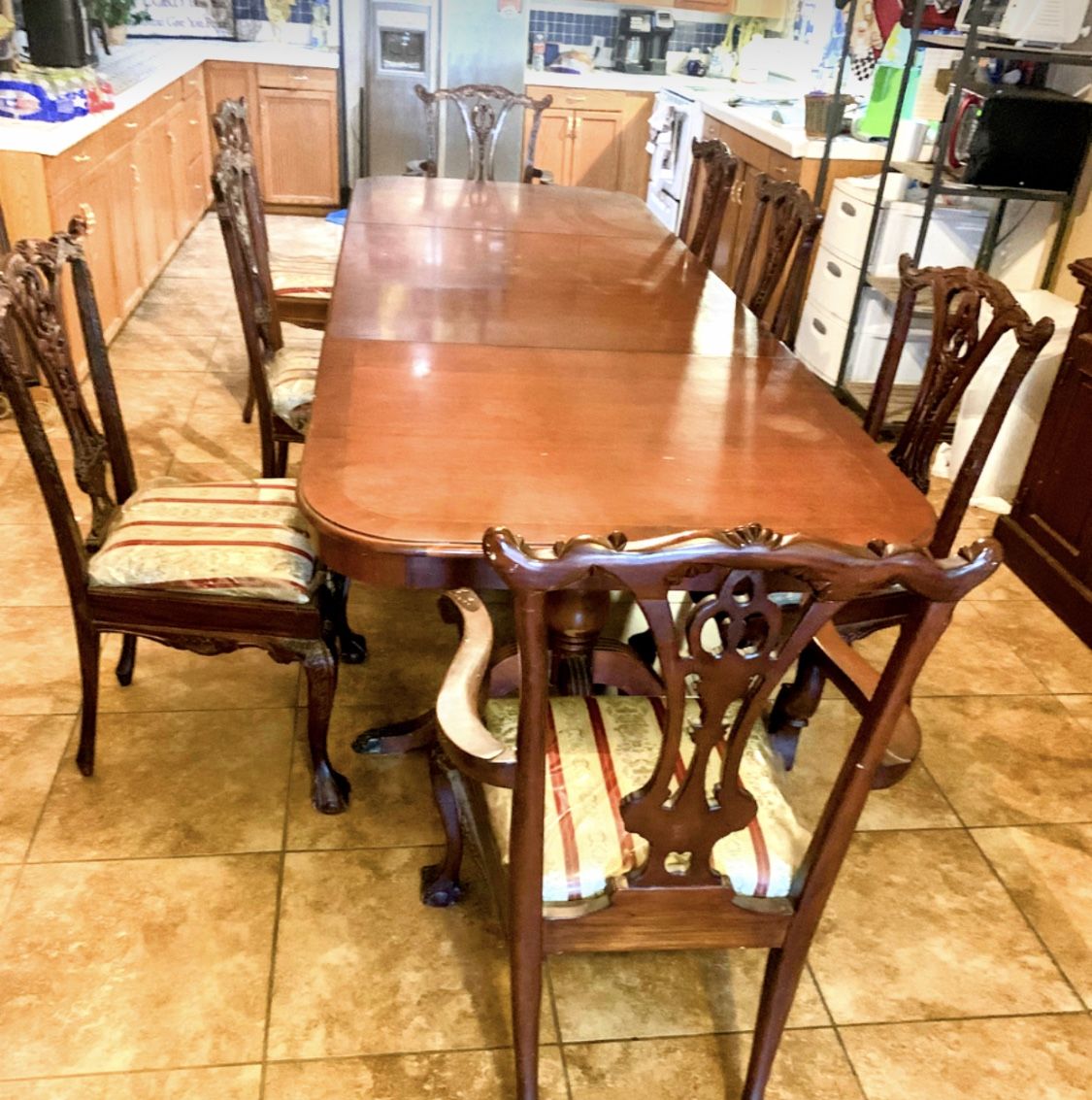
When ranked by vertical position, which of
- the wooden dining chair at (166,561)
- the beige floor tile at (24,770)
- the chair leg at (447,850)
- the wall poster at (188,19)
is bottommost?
the beige floor tile at (24,770)

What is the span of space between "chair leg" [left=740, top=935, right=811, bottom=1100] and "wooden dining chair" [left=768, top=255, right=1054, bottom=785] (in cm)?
52

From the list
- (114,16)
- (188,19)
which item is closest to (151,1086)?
(114,16)

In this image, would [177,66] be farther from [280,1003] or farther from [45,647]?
[280,1003]

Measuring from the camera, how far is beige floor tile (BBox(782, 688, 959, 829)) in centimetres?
198

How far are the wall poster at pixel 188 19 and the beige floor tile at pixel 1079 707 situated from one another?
5.78 meters

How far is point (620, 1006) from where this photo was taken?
A: 1.58 m

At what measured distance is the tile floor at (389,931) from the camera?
1475 mm

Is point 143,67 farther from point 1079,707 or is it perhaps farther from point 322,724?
point 1079,707

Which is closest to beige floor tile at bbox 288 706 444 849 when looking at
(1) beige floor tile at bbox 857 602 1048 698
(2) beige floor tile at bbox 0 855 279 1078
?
(2) beige floor tile at bbox 0 855 279 1078

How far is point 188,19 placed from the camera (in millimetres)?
5895

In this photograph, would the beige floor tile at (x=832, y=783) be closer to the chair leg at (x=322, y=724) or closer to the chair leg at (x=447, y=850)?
the chair leg at (x=447, y=850)

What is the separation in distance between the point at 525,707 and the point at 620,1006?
0.77 meters

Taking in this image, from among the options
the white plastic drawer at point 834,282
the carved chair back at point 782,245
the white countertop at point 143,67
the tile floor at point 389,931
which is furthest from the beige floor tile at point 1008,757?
the white countertop at point 143,67

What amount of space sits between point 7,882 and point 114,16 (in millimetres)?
4515
